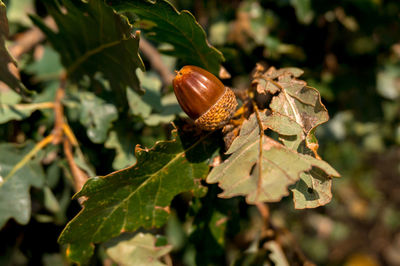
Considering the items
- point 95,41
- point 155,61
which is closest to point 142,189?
point 95,41

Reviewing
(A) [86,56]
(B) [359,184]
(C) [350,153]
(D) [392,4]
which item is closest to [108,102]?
(A) [86,56]

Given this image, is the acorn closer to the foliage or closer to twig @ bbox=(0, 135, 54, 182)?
the foliage

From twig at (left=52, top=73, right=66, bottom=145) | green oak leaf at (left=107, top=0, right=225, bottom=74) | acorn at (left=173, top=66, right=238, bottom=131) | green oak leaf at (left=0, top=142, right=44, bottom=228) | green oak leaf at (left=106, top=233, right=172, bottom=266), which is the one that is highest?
green oak leaf at (left=107, top=0, right=225, bottom=74)

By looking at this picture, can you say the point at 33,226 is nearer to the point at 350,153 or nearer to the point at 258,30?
the point at 258,30

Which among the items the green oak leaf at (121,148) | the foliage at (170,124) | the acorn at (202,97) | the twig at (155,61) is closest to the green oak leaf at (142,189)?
the foliage at (170,124)

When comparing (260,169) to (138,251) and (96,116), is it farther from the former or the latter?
(96,116)

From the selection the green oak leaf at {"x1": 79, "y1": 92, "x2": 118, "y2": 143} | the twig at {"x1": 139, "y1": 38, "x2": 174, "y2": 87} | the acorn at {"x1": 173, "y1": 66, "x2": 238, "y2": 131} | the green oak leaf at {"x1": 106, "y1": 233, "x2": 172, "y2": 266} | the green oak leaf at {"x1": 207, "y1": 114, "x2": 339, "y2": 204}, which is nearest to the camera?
the green oak leaf at {"x1": 207, "y1": 114, "x2": 339, "y2": 204}

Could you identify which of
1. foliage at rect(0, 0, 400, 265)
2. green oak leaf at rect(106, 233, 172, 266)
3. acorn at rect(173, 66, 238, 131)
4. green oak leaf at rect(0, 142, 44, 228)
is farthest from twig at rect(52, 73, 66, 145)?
acorn at rect(173, 66, 238, 131)

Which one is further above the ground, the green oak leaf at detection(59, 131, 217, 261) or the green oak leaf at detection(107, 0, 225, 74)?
the green oak leaf at detection(107, 0, 225, 74)
